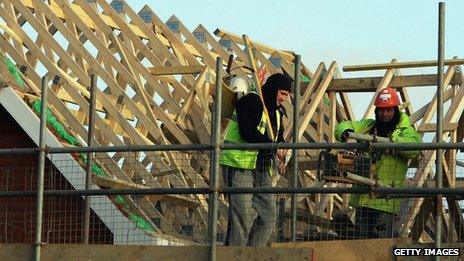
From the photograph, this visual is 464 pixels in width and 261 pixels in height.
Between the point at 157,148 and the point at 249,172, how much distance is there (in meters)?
1.06

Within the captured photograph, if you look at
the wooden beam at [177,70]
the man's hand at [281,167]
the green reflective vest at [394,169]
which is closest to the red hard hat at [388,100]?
the green reflective vest at [394,169]

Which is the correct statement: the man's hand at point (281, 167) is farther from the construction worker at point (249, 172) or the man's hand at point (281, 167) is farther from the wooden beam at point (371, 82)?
the wooden beam at point (371, 82)

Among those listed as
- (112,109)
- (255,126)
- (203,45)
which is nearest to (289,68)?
(203,45)

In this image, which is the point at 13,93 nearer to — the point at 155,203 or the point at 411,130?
the point at 155,203

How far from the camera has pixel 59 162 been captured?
1778 cm

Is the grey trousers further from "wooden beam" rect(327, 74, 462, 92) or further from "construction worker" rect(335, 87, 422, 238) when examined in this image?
"wooden beam" rect(327, 74, 462, 92)

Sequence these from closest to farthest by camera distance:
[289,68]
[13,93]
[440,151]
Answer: [440,151]
[13,93]
[289,68]

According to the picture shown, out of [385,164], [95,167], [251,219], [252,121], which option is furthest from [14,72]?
[385,164]

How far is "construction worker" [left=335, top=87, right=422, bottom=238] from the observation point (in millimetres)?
14844

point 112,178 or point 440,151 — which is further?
point 112,178

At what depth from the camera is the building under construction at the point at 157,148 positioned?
14695mm

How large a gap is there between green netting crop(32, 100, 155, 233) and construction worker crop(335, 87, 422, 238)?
9.28 feet

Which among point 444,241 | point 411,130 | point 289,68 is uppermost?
point 289,68

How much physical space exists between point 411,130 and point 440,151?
106cm
